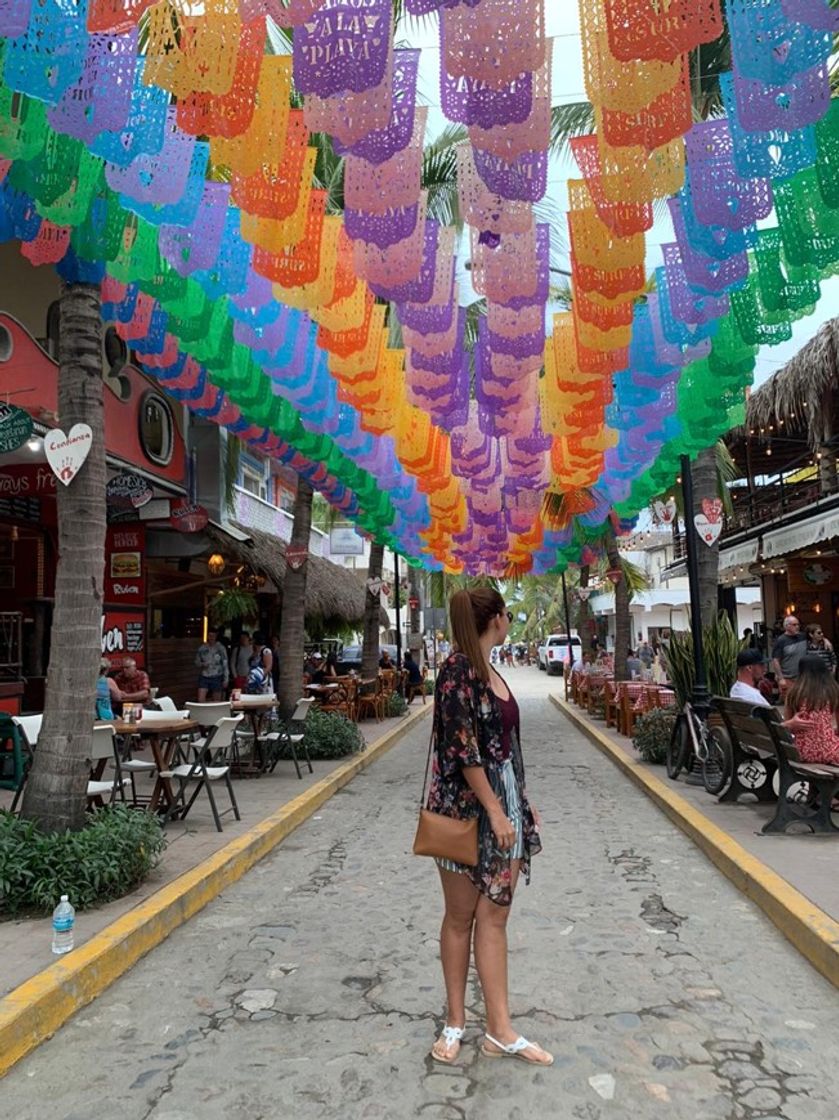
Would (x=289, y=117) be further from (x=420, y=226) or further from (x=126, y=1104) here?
(x=126, y=1104)

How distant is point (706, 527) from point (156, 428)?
29.8 ft

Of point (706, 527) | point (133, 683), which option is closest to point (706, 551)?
point (706, 527)

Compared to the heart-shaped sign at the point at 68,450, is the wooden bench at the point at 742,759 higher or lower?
lower

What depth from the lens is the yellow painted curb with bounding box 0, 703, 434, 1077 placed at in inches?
143

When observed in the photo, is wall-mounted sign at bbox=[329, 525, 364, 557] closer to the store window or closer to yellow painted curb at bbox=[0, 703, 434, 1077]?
the store window

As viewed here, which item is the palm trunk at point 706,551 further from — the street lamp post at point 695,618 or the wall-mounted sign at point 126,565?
the wall-mounted sign at point 126,565

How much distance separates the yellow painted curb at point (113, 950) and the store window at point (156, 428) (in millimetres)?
8079

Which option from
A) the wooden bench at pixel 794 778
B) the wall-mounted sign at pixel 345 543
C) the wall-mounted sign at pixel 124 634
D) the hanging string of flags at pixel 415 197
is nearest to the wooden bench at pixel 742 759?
the wooden bench at pixel 794 778

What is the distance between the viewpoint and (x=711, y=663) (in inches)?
434

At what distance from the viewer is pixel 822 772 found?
638 centimetres

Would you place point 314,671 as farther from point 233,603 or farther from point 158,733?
point 158,733

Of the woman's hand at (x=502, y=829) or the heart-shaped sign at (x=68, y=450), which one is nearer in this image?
the woman's hand at (x=502, y=829)

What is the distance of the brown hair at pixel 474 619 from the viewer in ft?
10.7

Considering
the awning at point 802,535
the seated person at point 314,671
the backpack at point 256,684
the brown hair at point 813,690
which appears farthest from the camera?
the seated person at point 314,671
